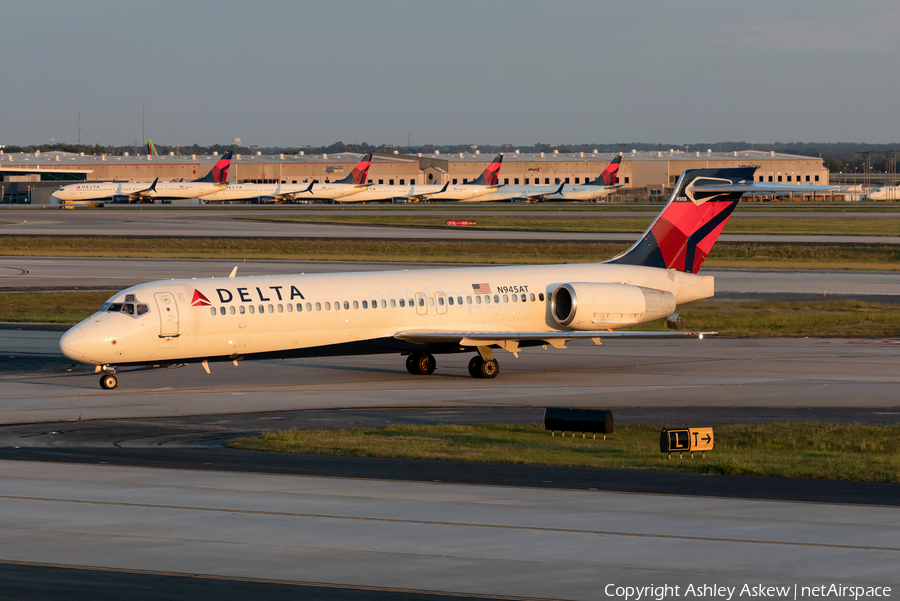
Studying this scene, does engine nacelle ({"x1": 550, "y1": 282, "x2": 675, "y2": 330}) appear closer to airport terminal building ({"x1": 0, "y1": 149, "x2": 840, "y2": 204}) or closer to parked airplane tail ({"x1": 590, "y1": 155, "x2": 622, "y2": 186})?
parked airplane tail ({"x1": 590, "y1": 155, "x2": 622, "y2": 186})

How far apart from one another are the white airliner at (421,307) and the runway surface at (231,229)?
44373mm

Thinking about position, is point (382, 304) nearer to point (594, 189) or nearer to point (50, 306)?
point (50, 306)

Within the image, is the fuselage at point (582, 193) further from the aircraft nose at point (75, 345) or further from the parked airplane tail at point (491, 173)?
the aircraft nose at point (75, 345)

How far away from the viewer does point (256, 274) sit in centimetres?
6244

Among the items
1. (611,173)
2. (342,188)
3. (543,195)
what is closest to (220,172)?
(342,188)

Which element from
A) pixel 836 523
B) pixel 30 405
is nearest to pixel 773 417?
pixel 836 523

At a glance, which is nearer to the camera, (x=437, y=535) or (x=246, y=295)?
(x=437, y=535)

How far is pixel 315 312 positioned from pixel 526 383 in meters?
6.69

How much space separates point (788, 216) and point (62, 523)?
104 m

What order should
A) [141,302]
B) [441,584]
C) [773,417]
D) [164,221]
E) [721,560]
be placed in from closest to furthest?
[441,584], [721,560], [773,417], [141,302], [164,221]

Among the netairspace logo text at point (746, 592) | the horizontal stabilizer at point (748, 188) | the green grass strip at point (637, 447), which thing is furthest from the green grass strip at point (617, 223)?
the netairspace logo text at point (746, 592)

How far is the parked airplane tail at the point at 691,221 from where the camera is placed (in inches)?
1469

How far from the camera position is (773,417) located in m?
25.9

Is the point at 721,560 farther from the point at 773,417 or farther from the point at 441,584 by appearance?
the point at 773,417
